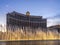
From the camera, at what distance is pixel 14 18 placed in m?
158

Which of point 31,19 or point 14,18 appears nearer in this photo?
point 14,18

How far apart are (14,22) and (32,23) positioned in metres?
20.5

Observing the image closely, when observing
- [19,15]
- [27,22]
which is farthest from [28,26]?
[19,15]

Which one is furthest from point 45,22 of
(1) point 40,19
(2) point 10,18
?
(2) point 10,18

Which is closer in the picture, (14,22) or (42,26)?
(14,22)

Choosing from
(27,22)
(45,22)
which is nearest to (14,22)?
(27,22)

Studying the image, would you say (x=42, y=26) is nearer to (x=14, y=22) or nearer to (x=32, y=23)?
(x=32, y=23)

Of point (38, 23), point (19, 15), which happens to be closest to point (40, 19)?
point (38, 23)

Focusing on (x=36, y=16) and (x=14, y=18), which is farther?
(x=36, y=16)

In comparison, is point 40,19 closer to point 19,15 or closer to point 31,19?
point 31,19

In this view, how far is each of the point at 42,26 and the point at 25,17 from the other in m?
18.3

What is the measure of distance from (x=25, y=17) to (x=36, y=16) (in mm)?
10924

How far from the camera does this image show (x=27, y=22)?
168 m

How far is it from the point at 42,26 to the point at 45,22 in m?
8.65
